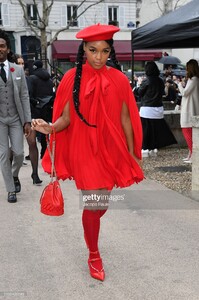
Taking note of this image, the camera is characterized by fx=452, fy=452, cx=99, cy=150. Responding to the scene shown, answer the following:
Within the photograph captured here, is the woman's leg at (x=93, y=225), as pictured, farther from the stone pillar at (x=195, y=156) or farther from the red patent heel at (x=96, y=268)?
the stone pillar at (x=195, y=156)

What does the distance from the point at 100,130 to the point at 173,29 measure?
4.14 m

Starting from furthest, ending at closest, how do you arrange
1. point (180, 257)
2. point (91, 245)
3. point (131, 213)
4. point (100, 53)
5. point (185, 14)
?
1. point (185, 14)
2. point (131, 213)
3. point (180, 257)
4. point (91, 245)
5. point (100, 53)

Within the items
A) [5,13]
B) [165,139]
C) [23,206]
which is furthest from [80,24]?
[23,206]

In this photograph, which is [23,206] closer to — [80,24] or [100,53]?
[100,53]

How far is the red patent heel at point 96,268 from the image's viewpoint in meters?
3.30

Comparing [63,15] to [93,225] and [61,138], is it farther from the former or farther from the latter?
[93,225]

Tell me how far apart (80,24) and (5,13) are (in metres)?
6.15

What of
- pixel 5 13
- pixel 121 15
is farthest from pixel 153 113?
pixel 121 15

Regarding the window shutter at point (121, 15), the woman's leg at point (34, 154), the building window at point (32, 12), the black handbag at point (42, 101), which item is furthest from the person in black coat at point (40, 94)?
the window shutter at point (121, 15)

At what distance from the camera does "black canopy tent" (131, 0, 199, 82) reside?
6.25m

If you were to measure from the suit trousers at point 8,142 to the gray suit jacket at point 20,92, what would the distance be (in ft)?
0.28

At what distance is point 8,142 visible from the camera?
17.6 ft

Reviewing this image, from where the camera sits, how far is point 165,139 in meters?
8.42

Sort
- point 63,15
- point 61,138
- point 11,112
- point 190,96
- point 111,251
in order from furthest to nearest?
point 63,15 → point 190,96 → point 11,112 → point 111,251 → point 61,138
